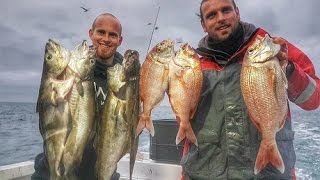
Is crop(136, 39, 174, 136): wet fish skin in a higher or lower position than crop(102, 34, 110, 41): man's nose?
lower

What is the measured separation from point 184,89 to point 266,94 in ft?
2.39

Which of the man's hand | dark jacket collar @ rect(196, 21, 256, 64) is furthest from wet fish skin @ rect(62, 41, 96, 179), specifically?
the man's hand

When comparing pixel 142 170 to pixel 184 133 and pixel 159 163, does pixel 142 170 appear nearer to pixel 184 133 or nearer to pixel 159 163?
pixel 159 163

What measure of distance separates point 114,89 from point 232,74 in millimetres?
1227

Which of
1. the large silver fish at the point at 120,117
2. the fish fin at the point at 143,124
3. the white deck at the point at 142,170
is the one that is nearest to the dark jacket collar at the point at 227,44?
the large silver fish at the point at 120,117

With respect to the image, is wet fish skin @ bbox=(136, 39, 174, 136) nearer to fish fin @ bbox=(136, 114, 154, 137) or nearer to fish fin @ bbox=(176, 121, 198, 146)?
fish fin @ bbox=(136, 114, 154, 137)

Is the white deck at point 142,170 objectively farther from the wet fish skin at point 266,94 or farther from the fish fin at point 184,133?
the wet fish skin at point 266,94

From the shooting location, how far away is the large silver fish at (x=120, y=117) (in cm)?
308

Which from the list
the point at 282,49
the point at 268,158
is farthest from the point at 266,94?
the point at 268,158

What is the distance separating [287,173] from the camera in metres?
3.25

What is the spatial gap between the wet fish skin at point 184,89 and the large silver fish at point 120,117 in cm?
35

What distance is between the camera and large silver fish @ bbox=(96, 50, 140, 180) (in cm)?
308

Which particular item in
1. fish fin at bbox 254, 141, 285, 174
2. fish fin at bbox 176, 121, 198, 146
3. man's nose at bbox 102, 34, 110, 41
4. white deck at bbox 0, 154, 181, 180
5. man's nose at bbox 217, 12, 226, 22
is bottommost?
white deck at bbox 0, 154, 181, 180

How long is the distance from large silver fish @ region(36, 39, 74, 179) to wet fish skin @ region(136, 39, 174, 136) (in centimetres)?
66
